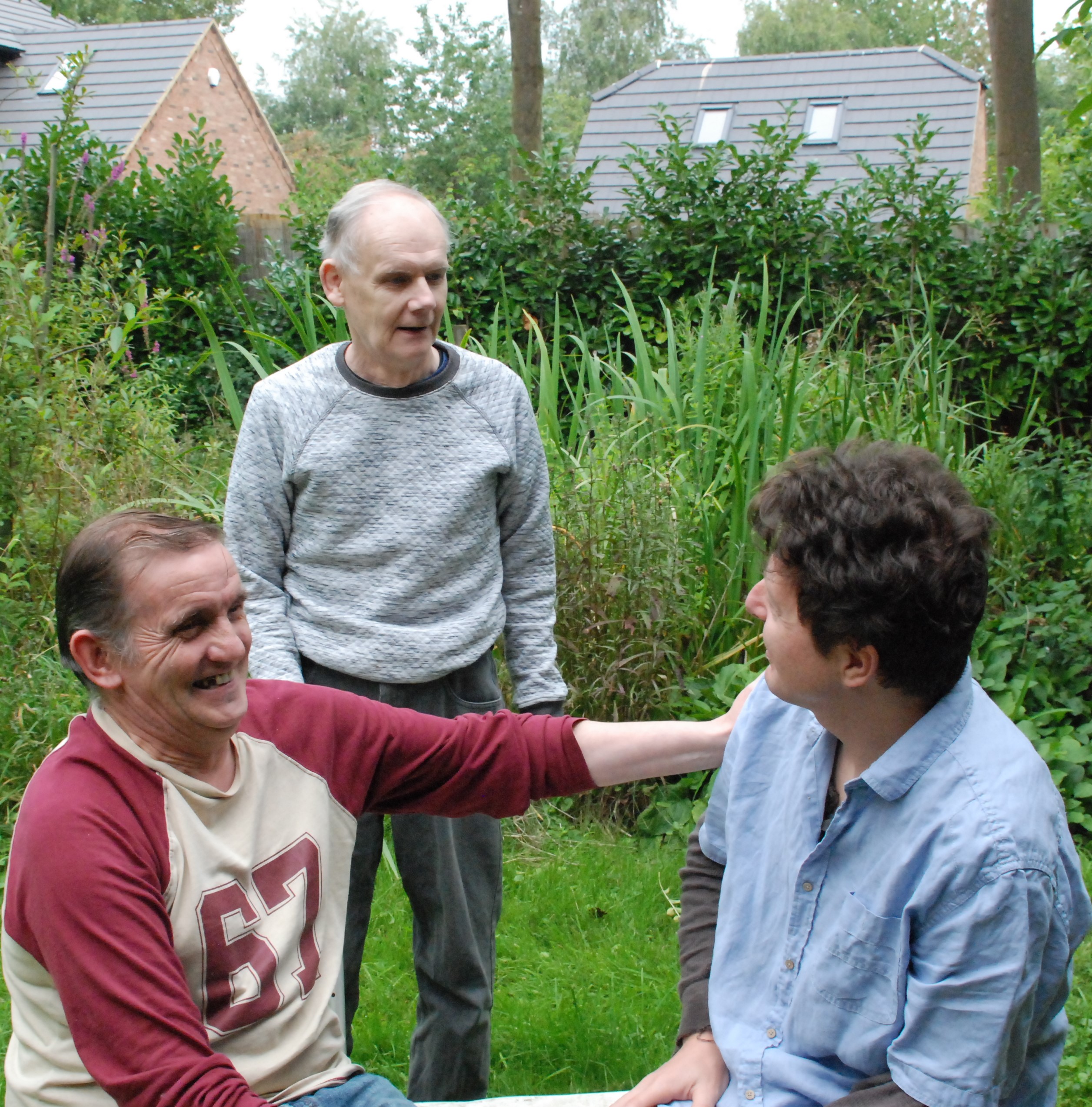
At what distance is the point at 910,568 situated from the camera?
1439mm

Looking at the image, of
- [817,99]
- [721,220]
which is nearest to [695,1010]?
[721,220]

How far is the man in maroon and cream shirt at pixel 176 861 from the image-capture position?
1.42m

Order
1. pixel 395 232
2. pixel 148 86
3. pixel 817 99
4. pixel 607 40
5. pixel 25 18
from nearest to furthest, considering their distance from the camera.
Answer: pixel 395 232 < pixel 817 99 < pixel 148 86 < pixel 25 18 < pixel 607 40

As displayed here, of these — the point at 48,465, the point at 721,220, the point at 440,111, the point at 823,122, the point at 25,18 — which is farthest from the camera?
the point at 440,111

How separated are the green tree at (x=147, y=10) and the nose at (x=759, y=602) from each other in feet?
116

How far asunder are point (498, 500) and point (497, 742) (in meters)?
0.82

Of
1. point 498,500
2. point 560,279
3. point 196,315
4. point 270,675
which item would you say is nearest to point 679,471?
point 498,500

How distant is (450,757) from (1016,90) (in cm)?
1011

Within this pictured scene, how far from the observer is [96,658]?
5.27 feet

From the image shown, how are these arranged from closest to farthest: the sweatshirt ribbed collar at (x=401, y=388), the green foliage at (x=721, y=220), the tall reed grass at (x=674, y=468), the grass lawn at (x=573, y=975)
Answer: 1. the sweatshirt ribbed collar at (x=401, y=388)
2. the grass lawn at (x=573, y=975)
3. the tall reed grass at (x=674, y=468)
4. the green foliage at (x=721, y=220)

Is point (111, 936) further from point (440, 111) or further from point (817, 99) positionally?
point (440, 111)

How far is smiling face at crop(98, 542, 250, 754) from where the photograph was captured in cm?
159

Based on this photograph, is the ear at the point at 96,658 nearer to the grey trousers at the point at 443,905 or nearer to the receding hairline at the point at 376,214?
the grey trousers at the point at 443,905

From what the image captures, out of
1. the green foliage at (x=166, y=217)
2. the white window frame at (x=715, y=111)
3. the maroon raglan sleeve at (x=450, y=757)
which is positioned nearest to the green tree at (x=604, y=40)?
the white window frame at (x=715, y=111)
